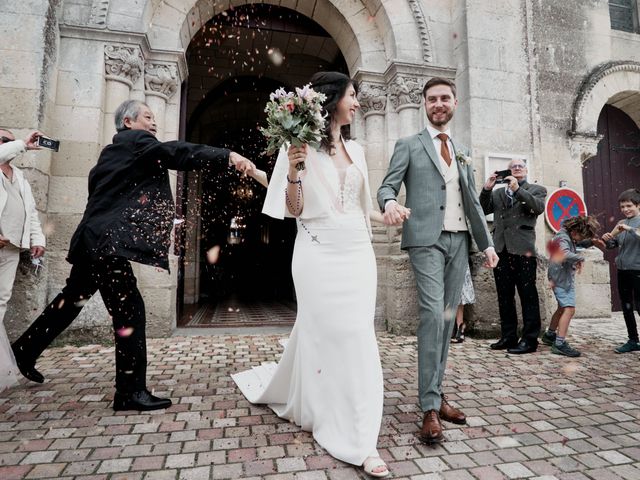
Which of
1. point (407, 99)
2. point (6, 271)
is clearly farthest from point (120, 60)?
point (407, 99)

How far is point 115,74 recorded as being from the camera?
5188 millimetres

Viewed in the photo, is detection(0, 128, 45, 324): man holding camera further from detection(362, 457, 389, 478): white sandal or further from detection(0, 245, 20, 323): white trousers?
detection(362, 457, 389, 478): white sandal

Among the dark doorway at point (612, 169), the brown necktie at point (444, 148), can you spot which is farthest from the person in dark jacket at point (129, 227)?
the dark doorway at point (612, 169)

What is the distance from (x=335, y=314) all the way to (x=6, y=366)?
8.88ft

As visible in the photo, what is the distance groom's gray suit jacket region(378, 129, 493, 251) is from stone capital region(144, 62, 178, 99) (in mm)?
4040

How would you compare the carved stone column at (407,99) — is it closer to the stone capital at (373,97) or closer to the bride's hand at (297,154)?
the stone capital at (373,97)

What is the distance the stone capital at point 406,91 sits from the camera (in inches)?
238

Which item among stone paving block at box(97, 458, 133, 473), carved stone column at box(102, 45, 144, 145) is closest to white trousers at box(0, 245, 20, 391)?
stone paving block at box(97, 458, 133, 473)

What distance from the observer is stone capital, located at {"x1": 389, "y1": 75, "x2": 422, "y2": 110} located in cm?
604

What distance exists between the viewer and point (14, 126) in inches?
183

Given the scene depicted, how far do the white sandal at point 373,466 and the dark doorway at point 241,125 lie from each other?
314cm

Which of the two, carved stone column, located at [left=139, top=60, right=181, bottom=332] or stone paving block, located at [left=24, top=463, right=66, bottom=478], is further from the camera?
carved stone column, located at [left=139, top=60, right=181, bottom=332]

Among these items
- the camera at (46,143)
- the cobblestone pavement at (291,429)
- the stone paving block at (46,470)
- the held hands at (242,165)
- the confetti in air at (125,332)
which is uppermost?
the camera at (46,143)

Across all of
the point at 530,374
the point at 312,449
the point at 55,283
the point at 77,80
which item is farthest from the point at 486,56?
the point at 55,283
